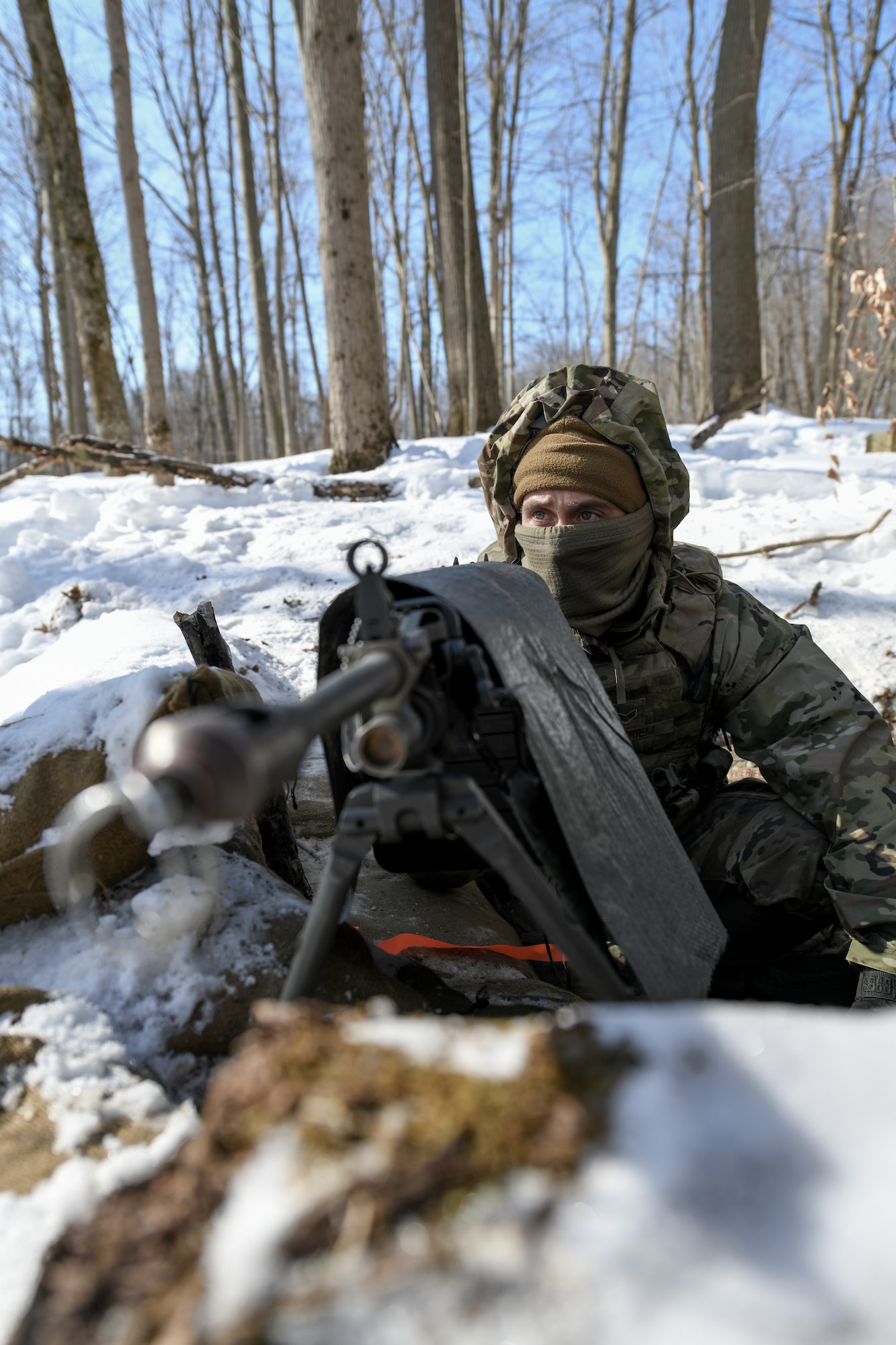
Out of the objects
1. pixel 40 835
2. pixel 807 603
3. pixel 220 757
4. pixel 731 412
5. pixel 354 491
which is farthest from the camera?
pixel 731 412

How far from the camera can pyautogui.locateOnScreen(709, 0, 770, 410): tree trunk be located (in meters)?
8.58

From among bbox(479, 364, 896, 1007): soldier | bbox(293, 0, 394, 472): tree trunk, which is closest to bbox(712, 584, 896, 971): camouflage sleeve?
bbox(479, 364, 896, 1007): soldier

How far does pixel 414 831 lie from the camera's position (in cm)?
105

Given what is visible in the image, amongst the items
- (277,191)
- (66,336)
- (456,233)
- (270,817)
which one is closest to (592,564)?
(270,817)

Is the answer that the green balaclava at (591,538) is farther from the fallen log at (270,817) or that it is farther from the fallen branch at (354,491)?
the fallen branch at (354,491)

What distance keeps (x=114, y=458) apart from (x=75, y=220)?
10.5 feet

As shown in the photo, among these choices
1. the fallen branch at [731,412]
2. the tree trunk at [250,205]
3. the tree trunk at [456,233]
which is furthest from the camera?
the tree trunk at [250,205]

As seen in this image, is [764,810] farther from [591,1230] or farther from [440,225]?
[440,225]

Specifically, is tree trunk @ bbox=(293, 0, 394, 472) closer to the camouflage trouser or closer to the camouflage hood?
the camouflage hood

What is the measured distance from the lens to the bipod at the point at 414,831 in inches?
39.9

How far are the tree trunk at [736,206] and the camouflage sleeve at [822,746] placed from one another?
7215 millimetres

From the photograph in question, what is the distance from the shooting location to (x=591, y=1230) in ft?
1.96

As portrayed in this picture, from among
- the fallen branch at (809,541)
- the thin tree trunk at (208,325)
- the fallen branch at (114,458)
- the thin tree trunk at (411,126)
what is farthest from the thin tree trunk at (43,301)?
the fallen branch at (809,541)

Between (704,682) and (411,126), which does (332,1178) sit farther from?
→ (411,126)
